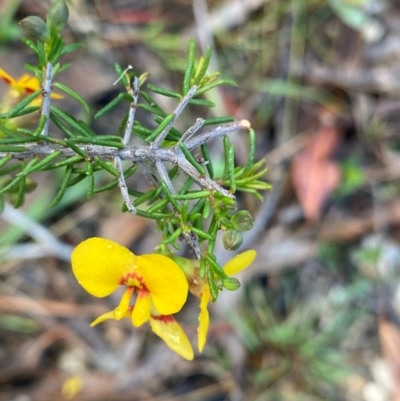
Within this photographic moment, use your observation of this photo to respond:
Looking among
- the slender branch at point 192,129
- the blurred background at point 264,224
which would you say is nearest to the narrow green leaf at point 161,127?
the slender branch at point 192,129

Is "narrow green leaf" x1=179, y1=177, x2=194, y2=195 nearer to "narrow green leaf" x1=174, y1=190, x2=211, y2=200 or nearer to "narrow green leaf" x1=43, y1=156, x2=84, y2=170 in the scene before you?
"narrow green leaf" x1=174, y1=190, x2=211, y2=200

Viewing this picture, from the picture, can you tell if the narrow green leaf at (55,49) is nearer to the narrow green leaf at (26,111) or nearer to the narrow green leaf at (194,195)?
the narrow green leaf at (26,111)

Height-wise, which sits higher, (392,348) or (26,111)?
(26,111)

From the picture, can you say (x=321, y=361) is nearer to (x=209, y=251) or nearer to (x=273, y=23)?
(x=273, y=23)

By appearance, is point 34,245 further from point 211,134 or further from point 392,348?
point 392,348

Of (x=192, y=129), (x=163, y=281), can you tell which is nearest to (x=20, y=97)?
(x=192, y=129)

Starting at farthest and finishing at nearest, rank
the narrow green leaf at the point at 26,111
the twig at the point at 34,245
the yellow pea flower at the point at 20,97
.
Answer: the twig at the point at 34,245 < the yellow pea flower at the point at 20,97 < the narrow green leaf at the point at 26,111

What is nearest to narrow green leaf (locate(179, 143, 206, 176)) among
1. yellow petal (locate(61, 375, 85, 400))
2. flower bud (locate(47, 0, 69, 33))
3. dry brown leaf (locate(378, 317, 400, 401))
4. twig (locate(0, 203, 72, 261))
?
flower bud (locate(47, 0, 69, 33))

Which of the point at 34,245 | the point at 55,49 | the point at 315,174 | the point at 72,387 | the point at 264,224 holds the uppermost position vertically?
the point at 55,49
